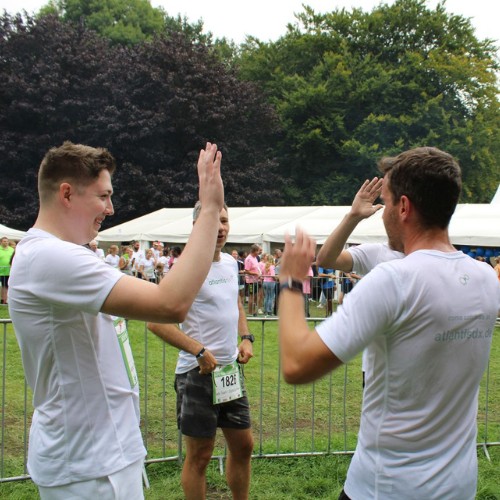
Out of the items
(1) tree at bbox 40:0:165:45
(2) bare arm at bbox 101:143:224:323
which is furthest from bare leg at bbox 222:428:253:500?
(1) tree at bbox 40:0:165:45

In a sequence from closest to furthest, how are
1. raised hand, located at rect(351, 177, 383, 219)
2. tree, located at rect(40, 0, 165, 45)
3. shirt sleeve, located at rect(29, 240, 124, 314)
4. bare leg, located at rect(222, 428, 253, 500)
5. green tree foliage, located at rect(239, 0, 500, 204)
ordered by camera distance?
shirt sleeve, located at rect(29, 240, 124, 314) < raised hand, located at rect(351, 177, 383, 219) < bare leg, located at rect(222, 428, 253, 500) < green tree foliage, located at rect(239, 0, 500, 204) < tree, located at rect(40, 0, 165, 45)

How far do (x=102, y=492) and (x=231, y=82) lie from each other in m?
35.4

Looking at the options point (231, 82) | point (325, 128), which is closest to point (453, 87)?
point (325, 128)

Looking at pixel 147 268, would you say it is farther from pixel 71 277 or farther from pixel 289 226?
pixel 71 277

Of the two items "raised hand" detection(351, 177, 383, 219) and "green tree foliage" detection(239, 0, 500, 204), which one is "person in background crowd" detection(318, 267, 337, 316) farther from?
"green tree foliage" detection(239, 0, 500, 204)

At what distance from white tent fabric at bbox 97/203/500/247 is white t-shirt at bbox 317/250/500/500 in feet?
38.4

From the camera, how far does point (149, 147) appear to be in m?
34.3

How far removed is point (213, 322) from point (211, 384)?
40 centimetres

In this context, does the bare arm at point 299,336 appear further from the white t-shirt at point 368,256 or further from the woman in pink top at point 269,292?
the woman in pink top at point 269,292

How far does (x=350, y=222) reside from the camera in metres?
3.62

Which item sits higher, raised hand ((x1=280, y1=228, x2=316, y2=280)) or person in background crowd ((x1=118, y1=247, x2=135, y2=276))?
raised hand ((x1=280, y1=228, x2=316, y2=280))

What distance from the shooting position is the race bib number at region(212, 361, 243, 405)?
12.7 ft

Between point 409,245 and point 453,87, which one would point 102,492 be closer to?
point 409,245

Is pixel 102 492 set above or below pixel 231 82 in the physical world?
below
